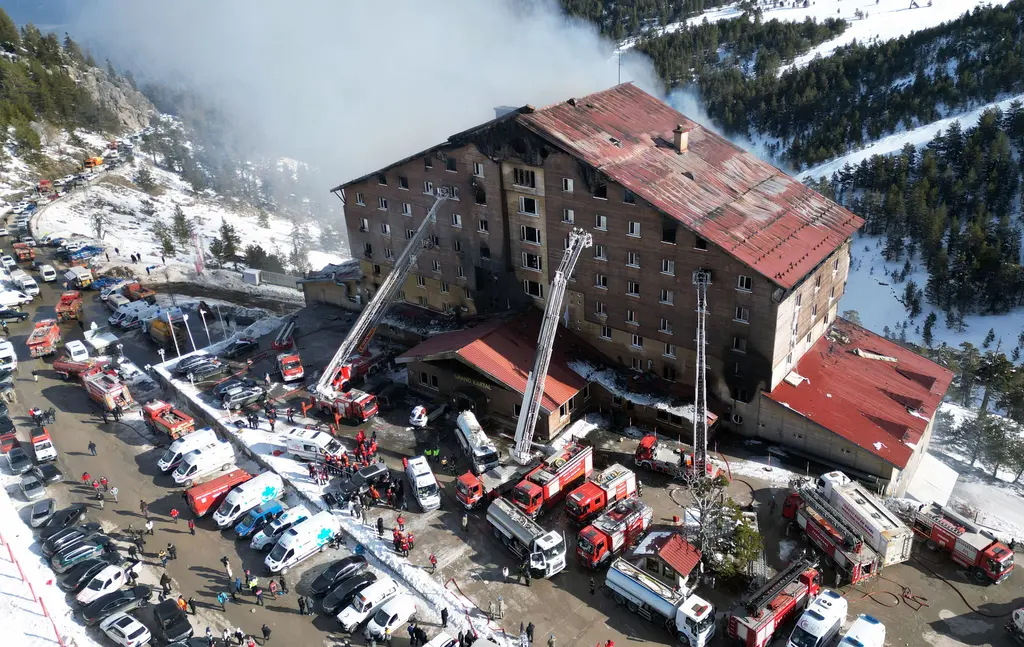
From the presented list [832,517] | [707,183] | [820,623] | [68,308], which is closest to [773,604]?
[820,623]

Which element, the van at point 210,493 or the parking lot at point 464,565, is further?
the van at point 210,493

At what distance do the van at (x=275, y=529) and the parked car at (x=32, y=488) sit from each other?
13391 mm

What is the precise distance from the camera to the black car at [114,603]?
32656mm

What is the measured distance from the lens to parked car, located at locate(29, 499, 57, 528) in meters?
38.4

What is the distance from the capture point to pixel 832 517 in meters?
35.0

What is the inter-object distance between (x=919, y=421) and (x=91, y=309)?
6690 centimetres

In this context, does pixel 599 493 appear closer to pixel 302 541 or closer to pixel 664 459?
pixel 664 459

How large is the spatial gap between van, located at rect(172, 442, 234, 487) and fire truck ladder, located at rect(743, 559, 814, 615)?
97.0 feet

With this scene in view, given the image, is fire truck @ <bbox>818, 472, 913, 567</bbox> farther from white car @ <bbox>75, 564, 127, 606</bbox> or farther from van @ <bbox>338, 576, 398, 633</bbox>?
white car @ <bbox>75, 564, 127, 606</bbox>

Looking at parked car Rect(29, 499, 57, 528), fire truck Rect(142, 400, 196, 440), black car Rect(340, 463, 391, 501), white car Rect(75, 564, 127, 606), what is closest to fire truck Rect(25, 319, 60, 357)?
fire truck Rect(142, 400, 196, 440)

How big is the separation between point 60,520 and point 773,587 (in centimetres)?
3556

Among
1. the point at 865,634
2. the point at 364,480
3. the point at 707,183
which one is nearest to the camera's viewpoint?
the point at 865,634

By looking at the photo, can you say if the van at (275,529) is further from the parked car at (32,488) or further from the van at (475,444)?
the parked car at (32,488)

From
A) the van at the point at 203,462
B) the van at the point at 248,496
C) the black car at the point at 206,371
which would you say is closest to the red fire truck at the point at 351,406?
the van at the point at 203,462
